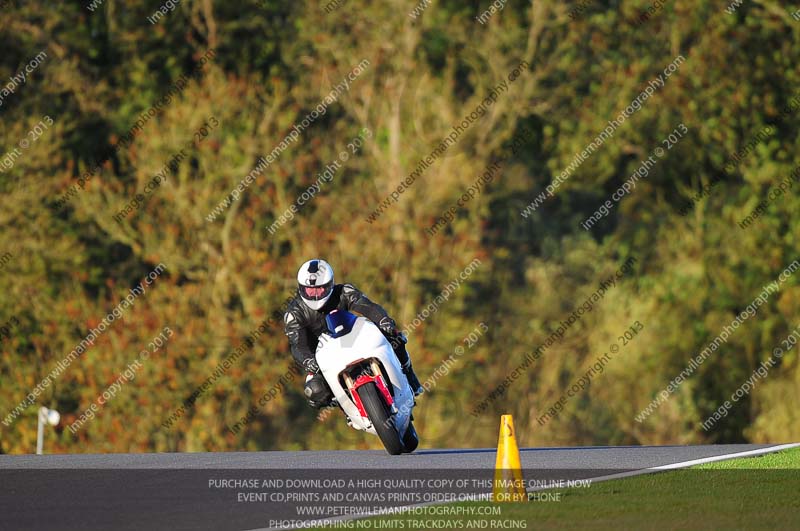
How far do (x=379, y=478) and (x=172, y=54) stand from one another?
1017 inches

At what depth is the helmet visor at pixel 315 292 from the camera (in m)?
14.7

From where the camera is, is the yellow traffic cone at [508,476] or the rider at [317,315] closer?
the yellow traffic cone at [508,476]

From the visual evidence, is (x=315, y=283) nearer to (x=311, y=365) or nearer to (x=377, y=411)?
(x=311, y=365)

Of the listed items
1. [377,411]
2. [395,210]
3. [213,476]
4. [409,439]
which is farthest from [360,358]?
[395,210]

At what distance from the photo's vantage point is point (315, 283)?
14.6 metres

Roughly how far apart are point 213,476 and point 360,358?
1887mm

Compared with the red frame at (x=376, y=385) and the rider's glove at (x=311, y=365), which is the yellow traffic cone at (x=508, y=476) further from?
the rider's glove at (x=311, y=365)

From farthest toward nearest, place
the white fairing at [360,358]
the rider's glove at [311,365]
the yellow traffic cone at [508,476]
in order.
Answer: the rider's glove at [311,365], the white fairing at [360,358], the yellow traffic cone at [508,476]

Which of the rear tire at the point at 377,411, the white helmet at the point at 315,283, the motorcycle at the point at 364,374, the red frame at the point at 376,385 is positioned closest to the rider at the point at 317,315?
the white helmet at the point at 315,283

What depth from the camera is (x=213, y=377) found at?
30547mm

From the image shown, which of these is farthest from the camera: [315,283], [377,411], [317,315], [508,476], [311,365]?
[317,315]

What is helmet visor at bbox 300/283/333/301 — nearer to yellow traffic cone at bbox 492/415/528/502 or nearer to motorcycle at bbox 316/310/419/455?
motorcycle at bbox 316/310/419/455

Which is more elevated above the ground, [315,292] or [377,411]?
[315,292]

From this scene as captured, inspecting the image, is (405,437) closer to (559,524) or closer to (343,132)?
(559,524)
